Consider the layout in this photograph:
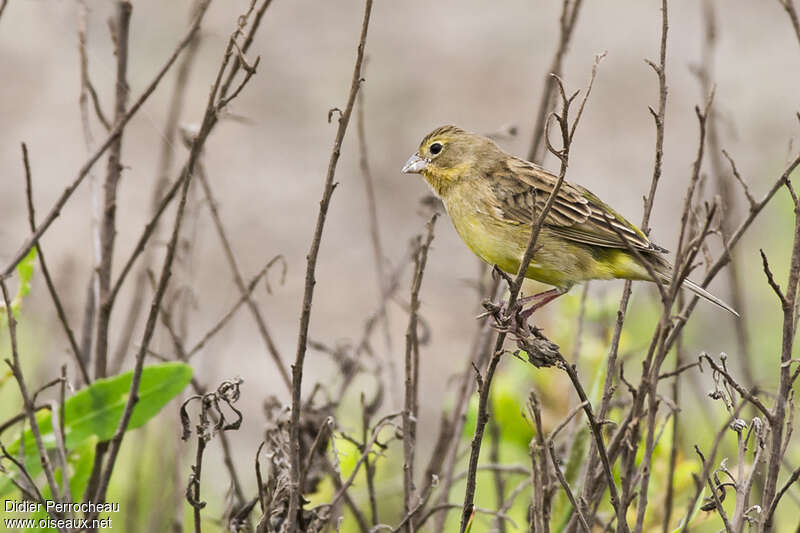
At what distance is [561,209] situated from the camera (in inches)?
156

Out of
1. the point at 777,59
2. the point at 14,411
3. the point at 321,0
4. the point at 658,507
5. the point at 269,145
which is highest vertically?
the point at 321,0

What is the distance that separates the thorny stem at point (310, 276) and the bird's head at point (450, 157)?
1794mm

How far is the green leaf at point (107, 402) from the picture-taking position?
10.3ft

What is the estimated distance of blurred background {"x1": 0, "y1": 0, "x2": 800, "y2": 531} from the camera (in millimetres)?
8961

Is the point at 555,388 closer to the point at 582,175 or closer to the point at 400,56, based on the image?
the point at 582,175

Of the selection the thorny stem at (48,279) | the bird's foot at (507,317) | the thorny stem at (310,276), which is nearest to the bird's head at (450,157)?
the bird's foot at (507,317)

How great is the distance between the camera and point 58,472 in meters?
3.17

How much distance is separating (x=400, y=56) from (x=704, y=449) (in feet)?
25.4

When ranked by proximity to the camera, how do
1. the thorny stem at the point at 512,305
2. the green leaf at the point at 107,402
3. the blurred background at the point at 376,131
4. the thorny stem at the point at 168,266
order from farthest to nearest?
the blurred background at the point at 376,131 → the green leaf at the point at 107,402 → the thorny stem at the point at 168,266 → the thorny stem at the point at 512,305

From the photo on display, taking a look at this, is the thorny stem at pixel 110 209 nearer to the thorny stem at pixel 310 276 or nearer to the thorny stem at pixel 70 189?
the thorny stem at pixel 70 189

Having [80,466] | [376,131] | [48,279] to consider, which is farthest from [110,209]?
[376,131]

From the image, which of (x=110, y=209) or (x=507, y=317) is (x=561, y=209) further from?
(x=110, y=209)

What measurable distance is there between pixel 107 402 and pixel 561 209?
70.2 inches

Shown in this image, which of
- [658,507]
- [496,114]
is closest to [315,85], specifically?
[496,114]
